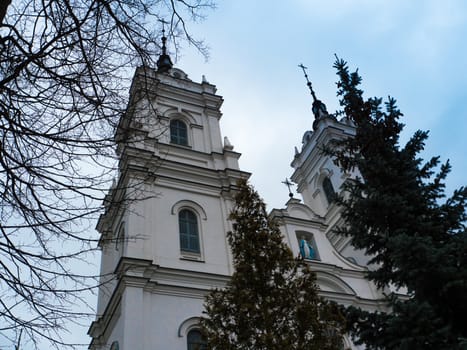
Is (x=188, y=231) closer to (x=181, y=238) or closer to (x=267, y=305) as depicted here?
(x=181, y=238)

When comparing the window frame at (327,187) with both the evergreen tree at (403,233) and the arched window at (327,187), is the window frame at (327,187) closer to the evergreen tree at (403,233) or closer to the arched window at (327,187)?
the arched window at (327,187)

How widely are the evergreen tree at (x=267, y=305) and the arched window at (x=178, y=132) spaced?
11.6 m

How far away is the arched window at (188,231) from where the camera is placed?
1614cm

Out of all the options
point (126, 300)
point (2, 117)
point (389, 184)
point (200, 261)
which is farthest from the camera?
point (200, 261)

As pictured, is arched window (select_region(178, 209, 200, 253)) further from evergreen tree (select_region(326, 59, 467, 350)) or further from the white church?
evergreen tree (select_region(326, 59, 467, 350))

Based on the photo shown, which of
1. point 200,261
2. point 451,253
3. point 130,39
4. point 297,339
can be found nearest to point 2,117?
point 130,39

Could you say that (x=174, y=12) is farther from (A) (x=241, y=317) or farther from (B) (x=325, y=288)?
(B) (x=325, y=288)

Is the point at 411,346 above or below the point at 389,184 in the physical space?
below

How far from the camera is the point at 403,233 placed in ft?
26.1

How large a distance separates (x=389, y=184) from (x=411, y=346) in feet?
11.1

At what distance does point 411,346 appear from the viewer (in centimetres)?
714

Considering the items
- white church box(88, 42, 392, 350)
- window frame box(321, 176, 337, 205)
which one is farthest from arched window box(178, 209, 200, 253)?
window frame box(321, 176, 337, 205)

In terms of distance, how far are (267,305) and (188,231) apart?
8955 mm

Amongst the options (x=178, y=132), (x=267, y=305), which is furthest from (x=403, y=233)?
(x=178, y=132)
